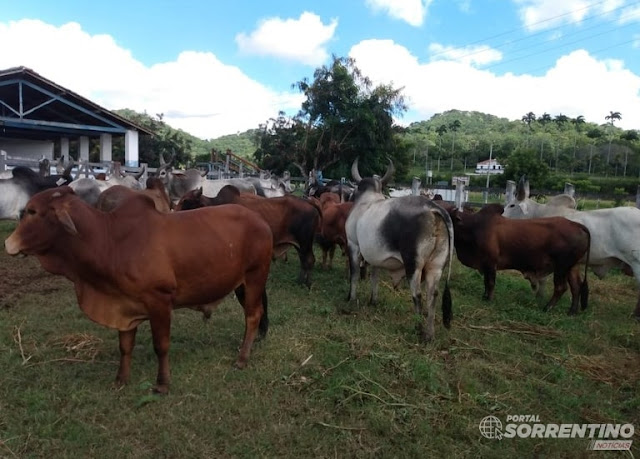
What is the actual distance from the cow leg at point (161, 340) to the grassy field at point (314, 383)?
0.12m

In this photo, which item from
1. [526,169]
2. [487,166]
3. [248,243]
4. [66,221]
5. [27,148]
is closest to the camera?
[66,221]

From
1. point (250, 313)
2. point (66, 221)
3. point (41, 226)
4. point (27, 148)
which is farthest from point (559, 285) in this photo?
point (27, 148)

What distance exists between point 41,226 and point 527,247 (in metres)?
6.38

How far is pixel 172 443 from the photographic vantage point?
351 cm

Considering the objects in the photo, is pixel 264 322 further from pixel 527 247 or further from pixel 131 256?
pixel 527 247

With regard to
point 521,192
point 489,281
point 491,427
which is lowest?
point 491,427

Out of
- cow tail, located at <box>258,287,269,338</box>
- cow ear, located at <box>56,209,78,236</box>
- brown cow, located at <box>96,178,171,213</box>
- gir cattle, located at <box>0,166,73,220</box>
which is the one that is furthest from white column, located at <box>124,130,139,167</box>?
cow ear, located at <box>56,209,78,236</box>

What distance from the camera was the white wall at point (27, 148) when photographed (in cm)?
2394

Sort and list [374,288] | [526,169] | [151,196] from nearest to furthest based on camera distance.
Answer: [151,196]
[374,288]
[526,169]

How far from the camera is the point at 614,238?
24.2 feet

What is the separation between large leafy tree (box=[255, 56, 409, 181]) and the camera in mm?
31312

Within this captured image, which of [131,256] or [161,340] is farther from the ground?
[131,256]

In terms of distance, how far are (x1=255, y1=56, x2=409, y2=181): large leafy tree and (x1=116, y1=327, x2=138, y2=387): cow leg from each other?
27.2m

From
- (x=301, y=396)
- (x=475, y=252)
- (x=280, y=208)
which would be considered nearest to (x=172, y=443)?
(x=301, y=396)
